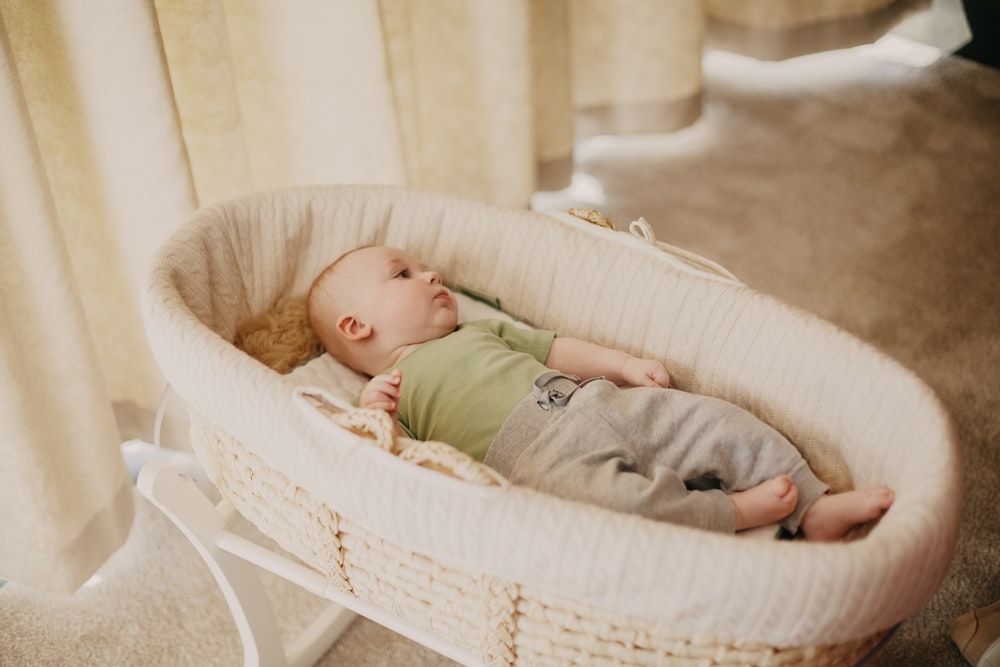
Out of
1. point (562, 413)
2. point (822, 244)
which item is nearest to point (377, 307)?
point (562, 413)

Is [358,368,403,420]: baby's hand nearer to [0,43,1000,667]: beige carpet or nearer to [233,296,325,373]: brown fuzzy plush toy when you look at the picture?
[233,296,325,373]: brown fuzzy plush toy

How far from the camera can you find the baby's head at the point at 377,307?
107 cm

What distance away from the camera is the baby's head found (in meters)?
1.07

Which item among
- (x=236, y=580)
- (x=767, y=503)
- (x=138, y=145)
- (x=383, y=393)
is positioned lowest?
(x=236, y=580)

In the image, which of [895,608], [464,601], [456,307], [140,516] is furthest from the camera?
[140,516]

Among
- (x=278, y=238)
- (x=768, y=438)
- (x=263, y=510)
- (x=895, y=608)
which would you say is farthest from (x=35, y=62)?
(x=895, y=608)

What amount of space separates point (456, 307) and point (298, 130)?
0.55 m

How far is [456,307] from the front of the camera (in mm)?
1126

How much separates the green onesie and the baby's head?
0.03 metres

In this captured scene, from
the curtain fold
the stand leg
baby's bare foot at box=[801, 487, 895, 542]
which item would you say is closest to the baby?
baby's bare foot at box=[801, 487, 895, 542]

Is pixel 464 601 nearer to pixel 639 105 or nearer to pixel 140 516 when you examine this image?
pixel 140 516

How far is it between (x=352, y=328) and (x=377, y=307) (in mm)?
45

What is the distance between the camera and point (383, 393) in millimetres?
896

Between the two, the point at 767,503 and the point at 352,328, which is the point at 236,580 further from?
the point at 767,503
